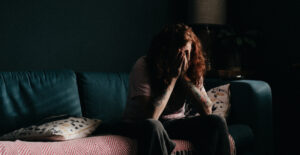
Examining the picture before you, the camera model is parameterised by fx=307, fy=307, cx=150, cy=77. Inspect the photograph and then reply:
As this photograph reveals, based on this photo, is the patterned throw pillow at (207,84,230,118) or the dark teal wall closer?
the patterned throw pillow at (207,84,230,118)

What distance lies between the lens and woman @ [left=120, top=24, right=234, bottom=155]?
137cm

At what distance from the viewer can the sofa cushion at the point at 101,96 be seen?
2031 mm

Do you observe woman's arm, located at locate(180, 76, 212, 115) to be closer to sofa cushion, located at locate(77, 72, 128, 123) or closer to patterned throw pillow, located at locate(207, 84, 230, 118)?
patterned throw pillow, located at locate(207, 84, 230, 118)

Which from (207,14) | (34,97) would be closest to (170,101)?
(34,97)

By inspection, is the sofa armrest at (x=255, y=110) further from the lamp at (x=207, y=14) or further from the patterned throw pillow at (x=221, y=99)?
the lamp at (x=207, y=14)

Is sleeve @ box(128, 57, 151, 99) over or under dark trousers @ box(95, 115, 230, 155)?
over

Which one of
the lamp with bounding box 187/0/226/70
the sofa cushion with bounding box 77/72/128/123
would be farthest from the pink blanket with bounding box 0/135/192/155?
the lamp with bounding box 187/0/226/70

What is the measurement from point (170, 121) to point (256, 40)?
1622mm

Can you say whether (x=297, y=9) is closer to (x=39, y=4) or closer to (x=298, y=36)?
(x=298, y=36)

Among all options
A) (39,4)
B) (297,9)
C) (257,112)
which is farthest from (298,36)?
(39,4)

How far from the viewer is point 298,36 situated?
99.0 inches

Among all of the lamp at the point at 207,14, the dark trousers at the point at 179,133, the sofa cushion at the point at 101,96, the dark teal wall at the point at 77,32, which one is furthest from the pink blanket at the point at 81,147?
the lamp at the point at 207,14

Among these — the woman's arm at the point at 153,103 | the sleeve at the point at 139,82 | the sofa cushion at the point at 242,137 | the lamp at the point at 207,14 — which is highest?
the lamp at the point at 207,14

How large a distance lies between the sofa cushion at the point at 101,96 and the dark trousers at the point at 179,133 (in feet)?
1.55
